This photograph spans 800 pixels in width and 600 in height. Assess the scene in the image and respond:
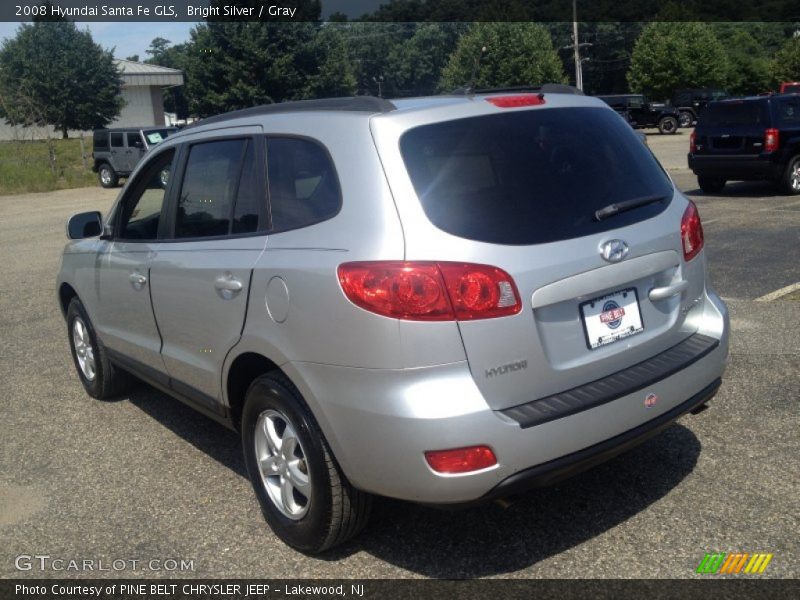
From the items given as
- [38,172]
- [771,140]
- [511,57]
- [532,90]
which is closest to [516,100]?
[532,90]

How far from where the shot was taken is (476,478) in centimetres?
293

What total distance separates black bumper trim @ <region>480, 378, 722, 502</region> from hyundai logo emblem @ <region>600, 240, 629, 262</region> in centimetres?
65

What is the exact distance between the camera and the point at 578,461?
306 cm

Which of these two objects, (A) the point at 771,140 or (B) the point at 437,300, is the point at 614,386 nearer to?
(B) the point at 437,300

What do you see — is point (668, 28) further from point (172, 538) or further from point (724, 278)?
point (172, 538)

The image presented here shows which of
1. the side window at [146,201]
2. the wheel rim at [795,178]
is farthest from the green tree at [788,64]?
the side window at [146,201]

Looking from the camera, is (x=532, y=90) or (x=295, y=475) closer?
(x=295, y=475)

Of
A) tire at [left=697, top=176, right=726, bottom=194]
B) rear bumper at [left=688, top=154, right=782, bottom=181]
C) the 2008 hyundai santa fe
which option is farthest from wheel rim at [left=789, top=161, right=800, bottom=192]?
the 2008 hyundai santa fe

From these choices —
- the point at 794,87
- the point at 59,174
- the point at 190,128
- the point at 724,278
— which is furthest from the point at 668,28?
the point at 190,128

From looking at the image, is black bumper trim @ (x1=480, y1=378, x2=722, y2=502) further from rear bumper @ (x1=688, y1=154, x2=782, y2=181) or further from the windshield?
the windshield

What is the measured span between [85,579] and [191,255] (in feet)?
4.85

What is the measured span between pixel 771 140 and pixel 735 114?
3.22 feet

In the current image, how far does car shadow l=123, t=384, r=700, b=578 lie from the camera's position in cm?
343

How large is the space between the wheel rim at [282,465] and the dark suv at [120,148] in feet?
81.1
